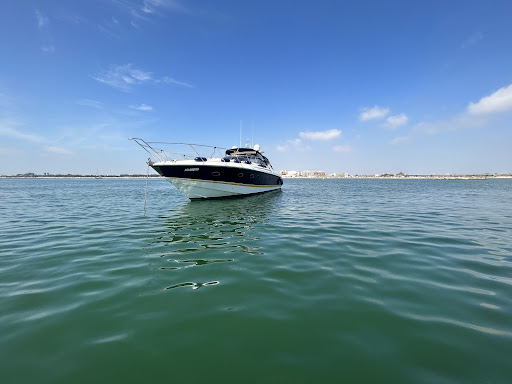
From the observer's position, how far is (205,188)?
14750 millimetres

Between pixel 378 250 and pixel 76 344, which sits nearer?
pixel 76 344

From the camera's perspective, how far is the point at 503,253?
4922 mm

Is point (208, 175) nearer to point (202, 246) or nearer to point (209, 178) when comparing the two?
point (209, 178)

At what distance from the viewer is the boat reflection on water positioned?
13.2 feet

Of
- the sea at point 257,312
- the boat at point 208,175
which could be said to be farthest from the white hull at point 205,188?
the sea at point 257,312

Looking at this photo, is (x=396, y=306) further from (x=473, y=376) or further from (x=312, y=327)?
(x=312, y=327)

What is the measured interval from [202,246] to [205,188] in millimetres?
9458

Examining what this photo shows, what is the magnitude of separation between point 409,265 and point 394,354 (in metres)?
2.78

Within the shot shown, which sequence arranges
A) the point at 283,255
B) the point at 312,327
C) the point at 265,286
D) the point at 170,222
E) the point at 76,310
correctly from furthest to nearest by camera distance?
the point at 170,222, the point at 283,255, the point at 265,286, the point at 76,310, the point at 312,327

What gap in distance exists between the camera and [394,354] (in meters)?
2.12

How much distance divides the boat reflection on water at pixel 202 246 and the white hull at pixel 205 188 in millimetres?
5155

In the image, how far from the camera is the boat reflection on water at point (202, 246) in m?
4.04

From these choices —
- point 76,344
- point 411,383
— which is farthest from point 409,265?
point 76,344

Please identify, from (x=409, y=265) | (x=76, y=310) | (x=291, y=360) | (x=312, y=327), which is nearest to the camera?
(x=291, y=360)
